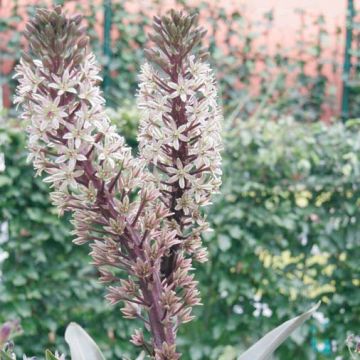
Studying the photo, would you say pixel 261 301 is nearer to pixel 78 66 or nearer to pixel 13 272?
pixel 13 272

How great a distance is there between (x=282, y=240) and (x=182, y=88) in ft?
8.61

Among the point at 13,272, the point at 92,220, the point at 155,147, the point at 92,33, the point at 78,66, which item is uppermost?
the point at 92,33

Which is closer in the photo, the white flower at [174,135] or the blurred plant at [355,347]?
the white flower at [174,135]

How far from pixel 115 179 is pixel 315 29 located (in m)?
4.66

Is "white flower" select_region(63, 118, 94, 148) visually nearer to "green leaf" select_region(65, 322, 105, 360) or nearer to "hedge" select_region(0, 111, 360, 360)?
"green leaf" select_region(65, 322, 105, 360)

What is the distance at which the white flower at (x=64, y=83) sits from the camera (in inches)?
45.3

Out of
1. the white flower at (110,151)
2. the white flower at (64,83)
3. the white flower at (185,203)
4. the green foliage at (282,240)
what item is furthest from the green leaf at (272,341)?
the green foliage at (282,240)

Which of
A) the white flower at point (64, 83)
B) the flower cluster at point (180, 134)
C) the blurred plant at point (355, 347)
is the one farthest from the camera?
the blurred plant at point (355, 347)

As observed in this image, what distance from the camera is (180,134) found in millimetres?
1253

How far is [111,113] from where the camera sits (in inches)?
150

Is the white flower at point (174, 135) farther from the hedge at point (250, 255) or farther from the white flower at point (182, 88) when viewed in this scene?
the hedge at point (250, 255)

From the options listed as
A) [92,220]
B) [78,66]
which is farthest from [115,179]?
[78,66]

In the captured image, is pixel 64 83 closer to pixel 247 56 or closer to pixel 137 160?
pixel 137 160

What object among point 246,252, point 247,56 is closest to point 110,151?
point 246,252
